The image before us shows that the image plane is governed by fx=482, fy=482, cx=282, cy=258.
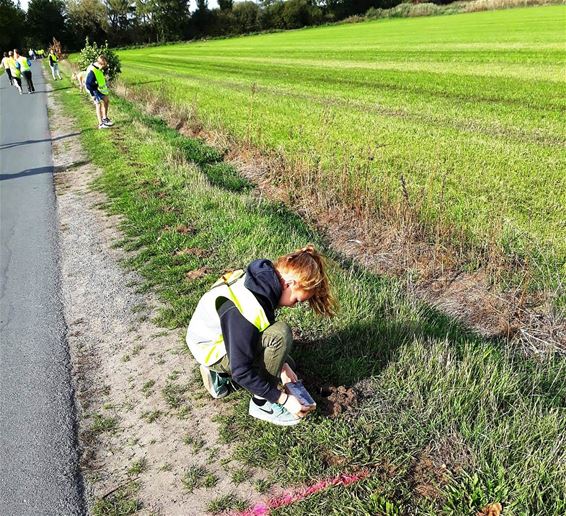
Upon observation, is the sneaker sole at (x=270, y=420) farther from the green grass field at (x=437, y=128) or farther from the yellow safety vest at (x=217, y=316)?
the green grass field at (x=437, y=128)

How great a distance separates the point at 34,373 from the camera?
12.4 feet

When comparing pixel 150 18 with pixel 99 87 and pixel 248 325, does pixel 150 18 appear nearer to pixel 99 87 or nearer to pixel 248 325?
pixel 99 87

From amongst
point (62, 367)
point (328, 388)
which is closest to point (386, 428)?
point (328, 388)

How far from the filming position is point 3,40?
66562 mm

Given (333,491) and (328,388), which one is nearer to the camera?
(333,491)

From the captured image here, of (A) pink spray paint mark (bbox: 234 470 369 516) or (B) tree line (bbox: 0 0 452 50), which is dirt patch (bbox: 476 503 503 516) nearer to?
(A) pink spray paint mark (bbox: 234 470 369 516)

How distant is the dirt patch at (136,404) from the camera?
2717mm

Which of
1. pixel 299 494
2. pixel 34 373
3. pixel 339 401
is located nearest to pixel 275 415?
Result: pixel 339 401

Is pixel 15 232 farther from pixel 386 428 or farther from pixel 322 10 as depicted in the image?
pixel 322 10

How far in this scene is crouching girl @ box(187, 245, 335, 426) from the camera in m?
2.70

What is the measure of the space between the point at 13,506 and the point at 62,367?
1262 mm

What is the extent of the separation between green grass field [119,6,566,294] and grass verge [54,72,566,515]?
1485mm

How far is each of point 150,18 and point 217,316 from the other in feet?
278

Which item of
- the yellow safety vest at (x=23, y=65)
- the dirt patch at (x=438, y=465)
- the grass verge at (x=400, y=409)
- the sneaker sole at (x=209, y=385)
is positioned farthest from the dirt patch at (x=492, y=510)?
the yellow safety vest at (x=23, y=65)
